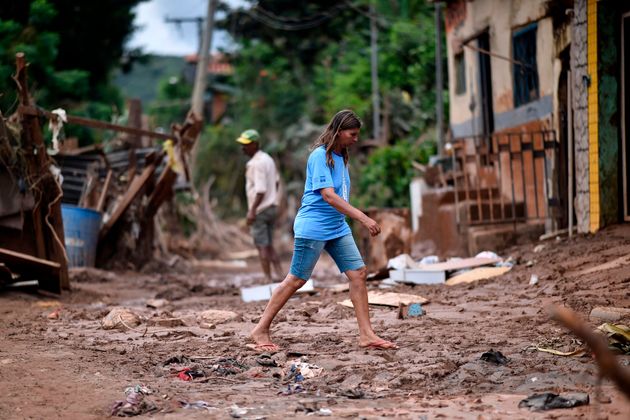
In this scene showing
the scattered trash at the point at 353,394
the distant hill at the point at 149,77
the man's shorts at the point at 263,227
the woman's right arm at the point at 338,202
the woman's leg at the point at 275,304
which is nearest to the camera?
the scattered trash at the point at 353,394

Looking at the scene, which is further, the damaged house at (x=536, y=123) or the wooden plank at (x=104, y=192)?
the wooden plank at (x=104, y=192)

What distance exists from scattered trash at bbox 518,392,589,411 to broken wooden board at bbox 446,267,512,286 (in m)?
5.72

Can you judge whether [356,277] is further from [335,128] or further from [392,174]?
[392,174]

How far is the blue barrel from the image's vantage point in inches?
520

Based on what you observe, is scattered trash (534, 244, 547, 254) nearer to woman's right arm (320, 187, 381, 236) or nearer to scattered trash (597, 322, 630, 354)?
scattered trash (597, 322, 630, 354)

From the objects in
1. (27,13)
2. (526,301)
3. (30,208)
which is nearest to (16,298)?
(30,208)

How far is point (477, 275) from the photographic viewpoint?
10422 millimetres

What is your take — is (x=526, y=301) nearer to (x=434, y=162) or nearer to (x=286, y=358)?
(x=286, y=358)

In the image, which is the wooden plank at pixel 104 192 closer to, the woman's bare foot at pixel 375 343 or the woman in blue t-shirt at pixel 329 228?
the woman in blue t-shirt at pixel 329 228

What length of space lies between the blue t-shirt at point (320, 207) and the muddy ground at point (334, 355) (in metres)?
0.83

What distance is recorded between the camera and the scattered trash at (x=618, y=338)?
5.59 metres

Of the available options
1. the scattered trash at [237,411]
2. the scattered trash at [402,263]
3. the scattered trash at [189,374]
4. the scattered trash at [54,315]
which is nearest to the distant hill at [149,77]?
the scattered trash at [402,263]

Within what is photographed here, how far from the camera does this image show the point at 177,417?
14.9ft

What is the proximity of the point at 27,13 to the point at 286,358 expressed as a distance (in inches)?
749
